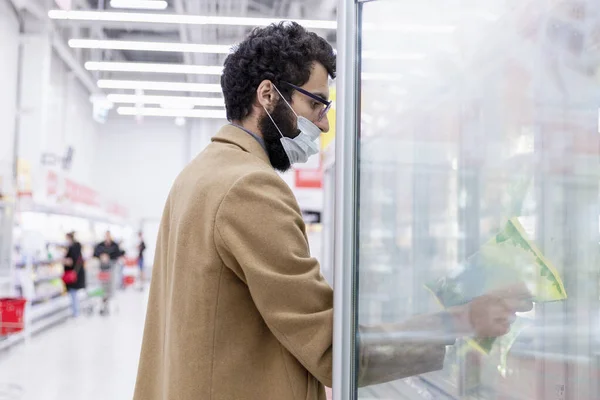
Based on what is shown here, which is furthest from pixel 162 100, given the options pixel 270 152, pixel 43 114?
pixel 270 152

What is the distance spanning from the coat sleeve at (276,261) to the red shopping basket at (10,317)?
683 centimetres

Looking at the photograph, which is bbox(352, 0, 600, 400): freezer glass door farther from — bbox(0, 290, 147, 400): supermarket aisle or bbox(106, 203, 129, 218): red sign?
bbox(106, 203, 129, 218): red sign

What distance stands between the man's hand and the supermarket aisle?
16.0 feet

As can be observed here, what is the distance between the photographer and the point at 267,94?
1346 mm

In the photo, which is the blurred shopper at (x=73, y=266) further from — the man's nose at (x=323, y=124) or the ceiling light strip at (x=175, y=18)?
the man's nose at (x=323, y=124)

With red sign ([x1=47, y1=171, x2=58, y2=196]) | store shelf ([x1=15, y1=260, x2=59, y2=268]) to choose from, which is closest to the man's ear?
store shelf ([x1=15, y1=260, x2=59, y2=268])

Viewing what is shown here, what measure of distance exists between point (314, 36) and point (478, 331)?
2.21 ft

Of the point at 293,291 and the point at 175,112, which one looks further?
the point at 175,112

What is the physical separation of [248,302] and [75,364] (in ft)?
21.1

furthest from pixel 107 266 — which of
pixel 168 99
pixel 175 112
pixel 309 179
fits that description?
pixel 309 179

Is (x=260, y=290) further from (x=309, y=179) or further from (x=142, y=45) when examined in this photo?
(x=309, y=179)

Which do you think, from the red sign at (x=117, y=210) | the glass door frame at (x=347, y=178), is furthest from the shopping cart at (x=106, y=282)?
the glass door frame at (x=347, y=178)

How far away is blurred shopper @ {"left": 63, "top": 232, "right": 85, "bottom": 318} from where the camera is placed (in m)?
10.4

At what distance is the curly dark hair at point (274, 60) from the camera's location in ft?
4.38
